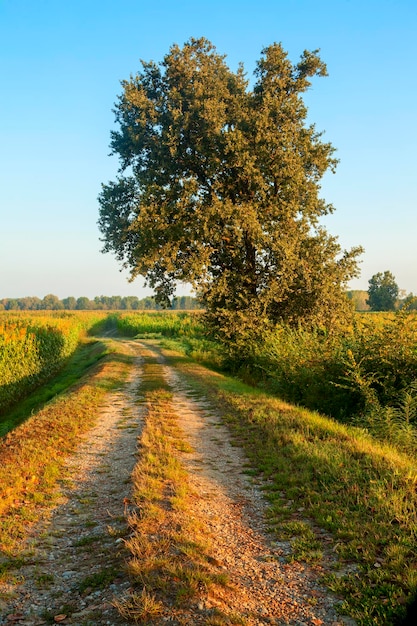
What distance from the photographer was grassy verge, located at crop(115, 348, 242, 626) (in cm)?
388

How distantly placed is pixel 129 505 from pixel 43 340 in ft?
69.7

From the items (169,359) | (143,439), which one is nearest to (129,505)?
(143,439)

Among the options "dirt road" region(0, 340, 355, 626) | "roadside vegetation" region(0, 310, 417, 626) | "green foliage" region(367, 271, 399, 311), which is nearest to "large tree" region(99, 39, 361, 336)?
"roadside vegetation" region(0, 310, 417, 626)

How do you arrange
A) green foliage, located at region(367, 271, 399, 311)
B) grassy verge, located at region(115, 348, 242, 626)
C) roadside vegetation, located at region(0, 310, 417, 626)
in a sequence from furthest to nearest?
green foliage, located at region(367, 271, 399, 311), roadside vegetation, located at region(0, 310, 417, 626), grassy verge, located at region(115, 348, 242, 626)

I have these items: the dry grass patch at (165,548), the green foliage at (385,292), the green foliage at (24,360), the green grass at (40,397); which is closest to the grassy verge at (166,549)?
the dry grass patch at (165,548)

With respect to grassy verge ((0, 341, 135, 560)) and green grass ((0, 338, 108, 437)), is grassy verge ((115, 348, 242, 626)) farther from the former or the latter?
green grass ((0, 338, 108, 437))

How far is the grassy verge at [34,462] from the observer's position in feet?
19.0

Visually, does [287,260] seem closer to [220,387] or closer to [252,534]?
[220,387]

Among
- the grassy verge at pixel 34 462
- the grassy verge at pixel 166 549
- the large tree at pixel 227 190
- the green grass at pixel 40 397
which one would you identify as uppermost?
the large tree at pixel 227 190

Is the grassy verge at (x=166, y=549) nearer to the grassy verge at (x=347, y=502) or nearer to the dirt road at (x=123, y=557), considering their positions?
the dirt road at (x=123, y=557)

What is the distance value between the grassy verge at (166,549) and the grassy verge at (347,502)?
1.13 meters

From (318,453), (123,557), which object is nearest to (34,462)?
(123,557)

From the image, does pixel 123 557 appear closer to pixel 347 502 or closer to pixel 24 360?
pixel 347 502

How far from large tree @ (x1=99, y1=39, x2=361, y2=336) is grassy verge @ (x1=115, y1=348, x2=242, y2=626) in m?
13.8
